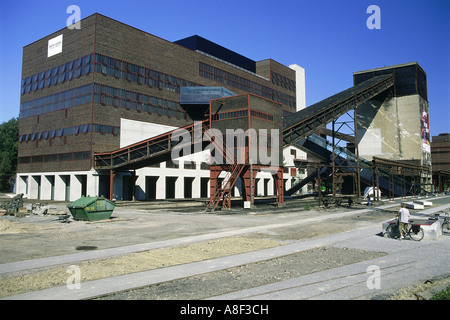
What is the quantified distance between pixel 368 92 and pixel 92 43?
44.8 m

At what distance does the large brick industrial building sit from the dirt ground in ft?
90.3

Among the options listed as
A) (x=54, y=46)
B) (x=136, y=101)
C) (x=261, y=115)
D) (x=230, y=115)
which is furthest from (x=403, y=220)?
(x=54, y=46)

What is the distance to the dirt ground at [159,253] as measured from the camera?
821 cm

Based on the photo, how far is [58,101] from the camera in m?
50.7

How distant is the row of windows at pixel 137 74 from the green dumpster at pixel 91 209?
1170 inches

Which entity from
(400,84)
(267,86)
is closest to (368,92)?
(400,84)

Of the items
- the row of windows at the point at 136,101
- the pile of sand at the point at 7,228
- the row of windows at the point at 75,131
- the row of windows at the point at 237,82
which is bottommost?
the pile of sand at the point at 7,228

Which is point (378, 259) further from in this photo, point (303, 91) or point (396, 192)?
point (303, 91)

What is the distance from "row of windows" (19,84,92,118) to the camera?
46.6m

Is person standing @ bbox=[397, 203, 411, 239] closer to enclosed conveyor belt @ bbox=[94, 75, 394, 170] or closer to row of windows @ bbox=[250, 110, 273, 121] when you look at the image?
row of windows @ bbox=[250, 110, 273, 121]
